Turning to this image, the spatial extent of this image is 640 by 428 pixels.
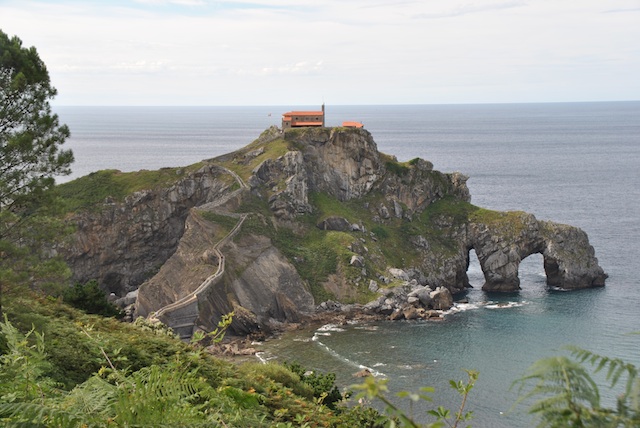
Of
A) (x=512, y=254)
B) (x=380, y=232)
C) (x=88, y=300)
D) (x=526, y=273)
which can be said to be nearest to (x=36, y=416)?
(x=88, y=300)

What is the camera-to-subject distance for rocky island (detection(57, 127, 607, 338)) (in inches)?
2958

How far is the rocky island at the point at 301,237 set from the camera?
75.1 m

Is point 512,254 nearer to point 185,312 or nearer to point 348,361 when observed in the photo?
point 348,361

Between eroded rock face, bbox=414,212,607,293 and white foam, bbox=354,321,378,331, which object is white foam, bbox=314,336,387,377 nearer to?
white foam, bbox=354,321,378,331

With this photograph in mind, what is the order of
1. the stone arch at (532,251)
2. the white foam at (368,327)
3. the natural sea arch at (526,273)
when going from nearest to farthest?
the white foam at (368,327) < the stone arch at (532,251) < the natural sea arch at (526,273)

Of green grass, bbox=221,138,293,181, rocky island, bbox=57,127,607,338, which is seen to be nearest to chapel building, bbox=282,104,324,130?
rocky island, bbox=57,127,607,338

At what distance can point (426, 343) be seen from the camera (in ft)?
218

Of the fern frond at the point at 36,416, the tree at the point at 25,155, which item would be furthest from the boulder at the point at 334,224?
the fern frond at the point at 36,416

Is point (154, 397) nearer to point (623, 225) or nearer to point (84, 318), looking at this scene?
point (84, 318)

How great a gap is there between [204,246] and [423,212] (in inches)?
1428

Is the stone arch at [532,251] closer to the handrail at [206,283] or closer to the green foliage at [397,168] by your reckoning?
the green foliage at [397,168]

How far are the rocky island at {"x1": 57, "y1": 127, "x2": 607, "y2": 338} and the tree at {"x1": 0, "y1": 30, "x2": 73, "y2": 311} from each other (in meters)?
44.2

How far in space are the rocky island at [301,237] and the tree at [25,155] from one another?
145 ft

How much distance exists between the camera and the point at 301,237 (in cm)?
8675
